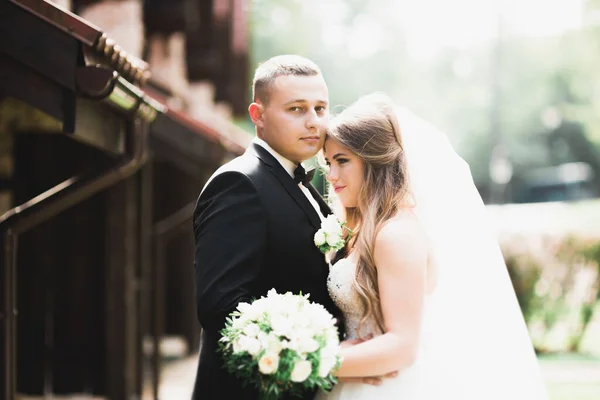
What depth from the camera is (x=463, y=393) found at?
12.2ft

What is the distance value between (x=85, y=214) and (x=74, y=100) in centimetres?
421

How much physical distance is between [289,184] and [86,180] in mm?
1631

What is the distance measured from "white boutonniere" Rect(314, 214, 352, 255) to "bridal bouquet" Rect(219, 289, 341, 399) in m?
0.36

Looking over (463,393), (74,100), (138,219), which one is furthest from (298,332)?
(138,219)

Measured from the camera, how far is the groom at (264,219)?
3279mm

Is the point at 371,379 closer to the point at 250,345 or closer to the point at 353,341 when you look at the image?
the point at 353,341

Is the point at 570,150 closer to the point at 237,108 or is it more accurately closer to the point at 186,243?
the point at 237,108

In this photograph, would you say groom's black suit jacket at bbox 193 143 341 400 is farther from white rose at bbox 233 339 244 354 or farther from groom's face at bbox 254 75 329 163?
white rose at bbox 233 339 244 354

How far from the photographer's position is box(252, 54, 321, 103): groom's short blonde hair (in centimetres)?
358

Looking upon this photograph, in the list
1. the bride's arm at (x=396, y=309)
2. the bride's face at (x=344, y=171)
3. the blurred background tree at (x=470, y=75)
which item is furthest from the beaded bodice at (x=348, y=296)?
the blurred background tree at (x=470, y=75)

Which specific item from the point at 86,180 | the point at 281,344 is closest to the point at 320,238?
the point at 281,344

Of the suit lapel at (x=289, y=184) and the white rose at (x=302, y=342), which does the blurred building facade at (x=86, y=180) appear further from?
the white rose at (x=302, y=342)

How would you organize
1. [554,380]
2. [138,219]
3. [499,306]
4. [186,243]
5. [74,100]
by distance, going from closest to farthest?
1. [499,306]
2. [74,100]
3. [138,219]
4. [554,380]
5. [186,243]

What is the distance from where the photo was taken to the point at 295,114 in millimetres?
3602
